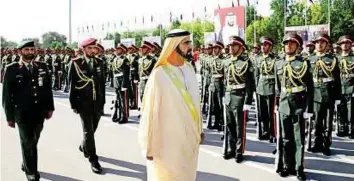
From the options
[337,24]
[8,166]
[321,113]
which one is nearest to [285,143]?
[321,113]

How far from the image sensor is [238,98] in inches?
305

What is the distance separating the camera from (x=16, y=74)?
6426 millimetres

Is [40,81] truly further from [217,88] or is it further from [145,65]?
[217,88]

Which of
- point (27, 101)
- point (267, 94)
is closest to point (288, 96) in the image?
point (267, 94)

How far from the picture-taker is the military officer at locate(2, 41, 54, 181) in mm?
6336

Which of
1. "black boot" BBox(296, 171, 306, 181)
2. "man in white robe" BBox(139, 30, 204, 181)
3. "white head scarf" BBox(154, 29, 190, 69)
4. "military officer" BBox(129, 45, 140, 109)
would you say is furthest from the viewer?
"military officer" BBox(129, 45, 140, 109)

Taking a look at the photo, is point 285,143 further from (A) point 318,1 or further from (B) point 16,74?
(A) point 318,1

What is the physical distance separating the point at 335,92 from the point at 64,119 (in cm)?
724

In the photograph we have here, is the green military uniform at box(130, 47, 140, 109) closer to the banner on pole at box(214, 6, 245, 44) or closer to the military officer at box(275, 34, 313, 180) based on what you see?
the military officer at box(275, 34, 313, 180)

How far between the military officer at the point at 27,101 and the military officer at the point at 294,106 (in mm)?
3163

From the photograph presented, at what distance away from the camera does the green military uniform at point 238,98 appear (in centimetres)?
767

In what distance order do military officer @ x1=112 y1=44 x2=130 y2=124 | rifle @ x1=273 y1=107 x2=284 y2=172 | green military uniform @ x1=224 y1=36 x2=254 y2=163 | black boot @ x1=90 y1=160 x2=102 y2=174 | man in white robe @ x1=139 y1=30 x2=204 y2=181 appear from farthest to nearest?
military officer @ x1=112 y1=44 x2=130 y2=124, green military uniform @ x1=224 y1=36 x2=254 y2=163, black boot @ x1=90 y1=160 x2=102 y2=174, rifle @ x1=273 y1=107 x2=284 y2=172, man in white robe @ x1=139 y1=30 x2=204 y2=181

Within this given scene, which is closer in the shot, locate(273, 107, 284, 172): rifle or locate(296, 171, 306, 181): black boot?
locate(296, 171, 306, 181): black boot

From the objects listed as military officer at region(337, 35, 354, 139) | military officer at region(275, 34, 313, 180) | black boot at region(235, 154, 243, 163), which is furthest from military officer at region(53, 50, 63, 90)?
military officer at region(275, 34, 313, 180)
